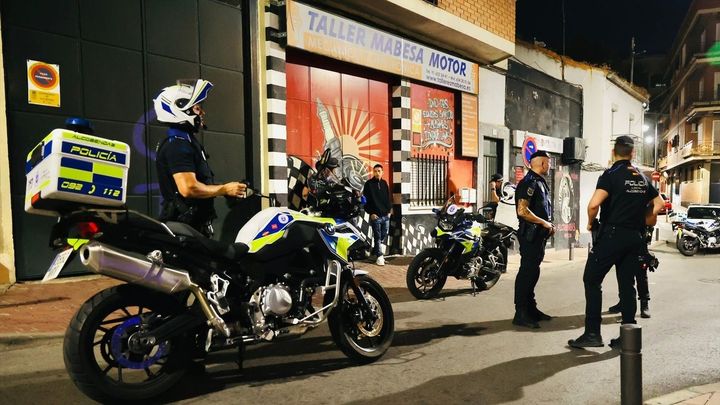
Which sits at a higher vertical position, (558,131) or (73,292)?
(558,131)

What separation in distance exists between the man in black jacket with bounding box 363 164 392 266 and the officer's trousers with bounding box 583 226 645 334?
18.2 feet

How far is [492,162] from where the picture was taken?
14617mm

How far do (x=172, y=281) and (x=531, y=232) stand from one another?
12.9 feet

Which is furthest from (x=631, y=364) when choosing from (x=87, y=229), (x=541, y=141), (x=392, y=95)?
(x=541, y=141)

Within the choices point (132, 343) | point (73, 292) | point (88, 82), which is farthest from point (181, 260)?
point (88, 82)

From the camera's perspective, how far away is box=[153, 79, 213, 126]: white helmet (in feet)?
12.4

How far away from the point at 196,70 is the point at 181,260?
592 centimetres

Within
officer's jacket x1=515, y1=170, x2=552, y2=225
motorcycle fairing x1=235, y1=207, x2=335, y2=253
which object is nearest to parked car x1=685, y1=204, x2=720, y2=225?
officer's jacket x1=515, y1=170, x2=552, y2=225

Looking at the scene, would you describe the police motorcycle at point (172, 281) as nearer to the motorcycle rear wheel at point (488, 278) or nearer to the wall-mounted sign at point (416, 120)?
the motorcycle rear wheel at point (488, 278)

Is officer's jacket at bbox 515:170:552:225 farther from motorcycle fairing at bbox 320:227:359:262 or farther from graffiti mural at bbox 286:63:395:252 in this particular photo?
graffiti mural at bbox 286:63:395:252

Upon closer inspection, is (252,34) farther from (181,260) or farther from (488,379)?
(488,379)

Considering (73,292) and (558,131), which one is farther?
(558,131)

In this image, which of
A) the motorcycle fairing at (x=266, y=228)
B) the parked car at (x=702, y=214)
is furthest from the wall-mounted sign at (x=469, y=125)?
the motorcycle fairing at (x=266, y=228)

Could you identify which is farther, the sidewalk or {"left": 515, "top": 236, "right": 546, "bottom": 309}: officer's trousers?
{"left": 515, "top": 236, "right": 546, "bottom": 309}: officer's trousers
